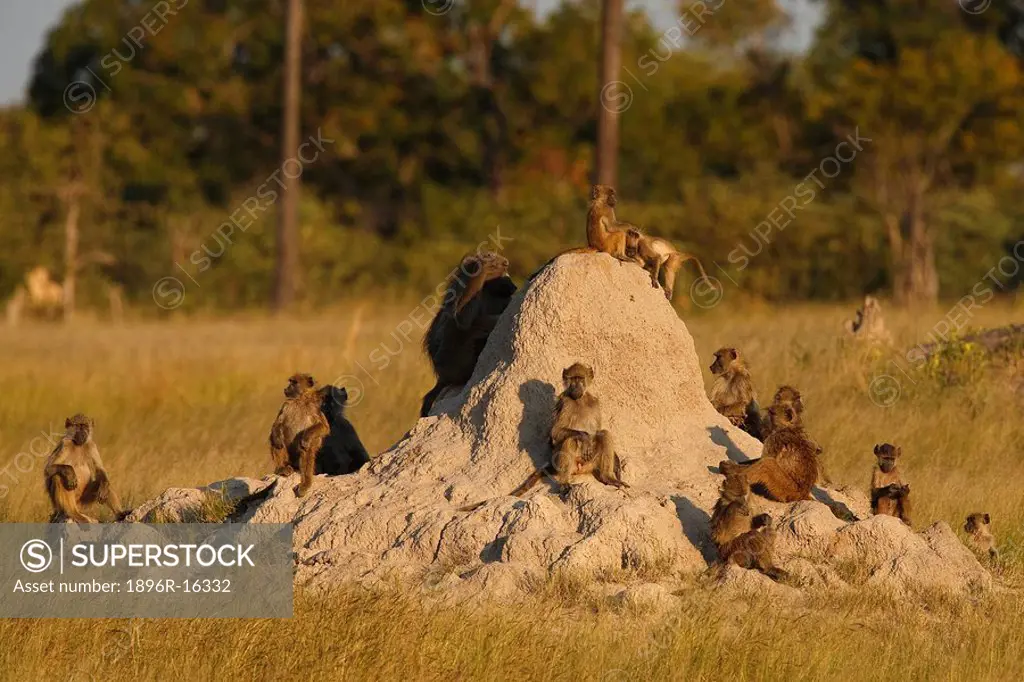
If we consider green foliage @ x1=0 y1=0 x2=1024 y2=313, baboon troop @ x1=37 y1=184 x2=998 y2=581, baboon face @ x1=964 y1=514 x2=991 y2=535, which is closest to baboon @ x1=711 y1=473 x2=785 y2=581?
baboon troop @ x1=37 y1=184 x2=998 y2=581

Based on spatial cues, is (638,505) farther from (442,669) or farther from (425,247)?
(425,247)

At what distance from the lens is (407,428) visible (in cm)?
1602

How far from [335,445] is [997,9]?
30988 millimetres

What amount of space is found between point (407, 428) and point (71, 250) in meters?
19.4

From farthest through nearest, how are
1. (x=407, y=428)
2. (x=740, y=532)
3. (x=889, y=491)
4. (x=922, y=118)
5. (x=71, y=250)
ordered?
(x=922, y=118) < (x=71, y=250) < (x=407, y=428) < (x=889, y=491) < (x=740, y=532)

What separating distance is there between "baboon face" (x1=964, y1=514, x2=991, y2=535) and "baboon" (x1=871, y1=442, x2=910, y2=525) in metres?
0.46

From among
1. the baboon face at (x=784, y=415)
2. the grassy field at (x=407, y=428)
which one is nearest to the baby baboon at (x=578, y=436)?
the grassy field at (x=407, y=428)

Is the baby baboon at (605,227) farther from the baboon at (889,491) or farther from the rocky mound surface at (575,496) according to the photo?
the baboon at (889,491)

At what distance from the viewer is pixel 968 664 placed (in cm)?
847

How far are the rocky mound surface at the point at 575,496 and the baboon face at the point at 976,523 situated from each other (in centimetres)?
72

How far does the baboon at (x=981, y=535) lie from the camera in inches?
406

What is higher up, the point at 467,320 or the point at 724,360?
the point at 467,320

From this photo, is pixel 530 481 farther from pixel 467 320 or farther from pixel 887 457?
pixel 887 457

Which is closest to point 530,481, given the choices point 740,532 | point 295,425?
point 740,532
